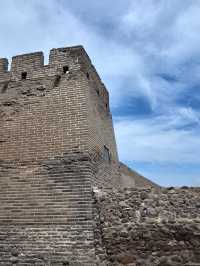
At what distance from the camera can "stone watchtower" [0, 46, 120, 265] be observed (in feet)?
20.7

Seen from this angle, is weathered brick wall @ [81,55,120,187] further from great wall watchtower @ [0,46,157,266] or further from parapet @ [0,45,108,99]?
parapet @ [0,45,108,99]

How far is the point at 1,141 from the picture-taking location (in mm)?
7746

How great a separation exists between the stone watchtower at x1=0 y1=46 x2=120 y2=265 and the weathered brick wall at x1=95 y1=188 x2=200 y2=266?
0.41 m

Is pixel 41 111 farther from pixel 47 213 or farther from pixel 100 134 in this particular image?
pixel 47 213

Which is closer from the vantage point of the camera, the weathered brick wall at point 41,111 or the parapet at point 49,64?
the weathered brick wall at point 41,111

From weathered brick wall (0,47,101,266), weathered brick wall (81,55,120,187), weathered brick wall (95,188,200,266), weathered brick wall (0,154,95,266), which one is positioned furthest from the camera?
weathered brick wall (81,55,120,187)

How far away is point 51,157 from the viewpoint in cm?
719

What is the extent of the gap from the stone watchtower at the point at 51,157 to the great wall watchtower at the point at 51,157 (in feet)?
0.06

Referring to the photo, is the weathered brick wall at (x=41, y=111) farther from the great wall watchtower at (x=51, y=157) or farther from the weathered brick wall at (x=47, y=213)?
the weathered brick wall at (x=47, y=213)

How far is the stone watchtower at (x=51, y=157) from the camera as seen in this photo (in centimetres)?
632

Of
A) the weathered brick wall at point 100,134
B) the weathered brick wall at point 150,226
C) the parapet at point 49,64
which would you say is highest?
the parapet at point 49,64

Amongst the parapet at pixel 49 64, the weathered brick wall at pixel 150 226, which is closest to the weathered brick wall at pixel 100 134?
the parapet at pixel 49 64

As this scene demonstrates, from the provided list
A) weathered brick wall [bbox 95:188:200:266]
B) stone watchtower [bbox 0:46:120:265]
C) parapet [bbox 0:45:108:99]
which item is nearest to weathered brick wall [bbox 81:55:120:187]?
stone watchtower [bbox 0:46:120:265]

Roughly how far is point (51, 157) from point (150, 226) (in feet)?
9.10
